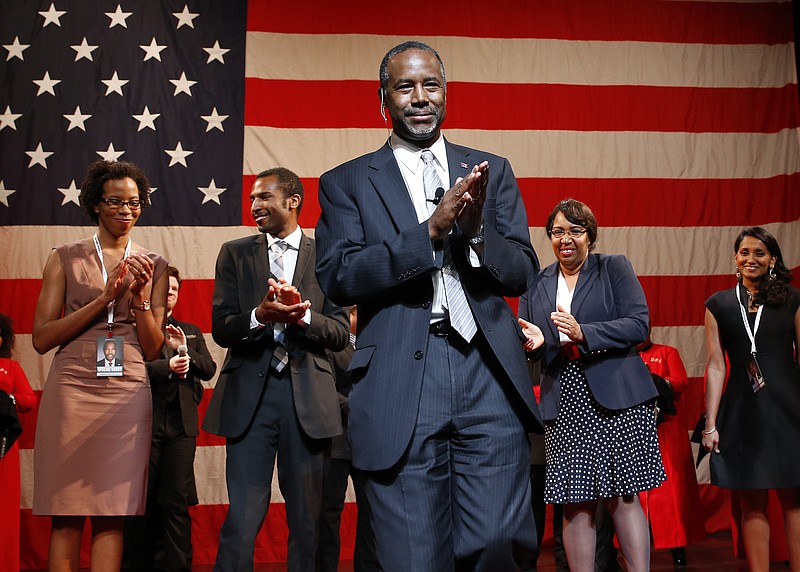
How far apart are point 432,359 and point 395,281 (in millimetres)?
206

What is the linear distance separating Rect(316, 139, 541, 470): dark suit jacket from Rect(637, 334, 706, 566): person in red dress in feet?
9.78

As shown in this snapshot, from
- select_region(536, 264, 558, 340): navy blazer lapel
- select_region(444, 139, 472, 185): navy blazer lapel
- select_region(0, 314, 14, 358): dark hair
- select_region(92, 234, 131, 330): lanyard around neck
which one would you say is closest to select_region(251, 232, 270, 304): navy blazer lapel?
select_region(92, 234, 131, 330): lanyard around neck

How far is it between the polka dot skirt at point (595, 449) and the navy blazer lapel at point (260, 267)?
133 centimetres

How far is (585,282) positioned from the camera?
3742 mm

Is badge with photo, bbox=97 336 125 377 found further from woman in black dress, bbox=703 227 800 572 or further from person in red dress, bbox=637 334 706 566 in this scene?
person in red dress, bbox=637 334 706 566

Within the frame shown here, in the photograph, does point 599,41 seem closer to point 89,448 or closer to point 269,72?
point 269,72

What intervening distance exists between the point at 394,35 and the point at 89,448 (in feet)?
12.4

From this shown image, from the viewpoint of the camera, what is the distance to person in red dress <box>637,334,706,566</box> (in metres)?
4.83

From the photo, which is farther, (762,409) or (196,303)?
(196,303)

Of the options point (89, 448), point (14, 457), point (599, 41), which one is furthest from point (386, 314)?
point (599, 41)

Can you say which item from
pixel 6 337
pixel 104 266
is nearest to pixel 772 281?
pixel 104 266

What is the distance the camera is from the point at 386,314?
197 centimetres

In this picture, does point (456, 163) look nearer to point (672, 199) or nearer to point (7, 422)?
point (7, 422)

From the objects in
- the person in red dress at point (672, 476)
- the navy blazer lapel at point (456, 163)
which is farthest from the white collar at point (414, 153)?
the person in red dress at point (672, 476)
